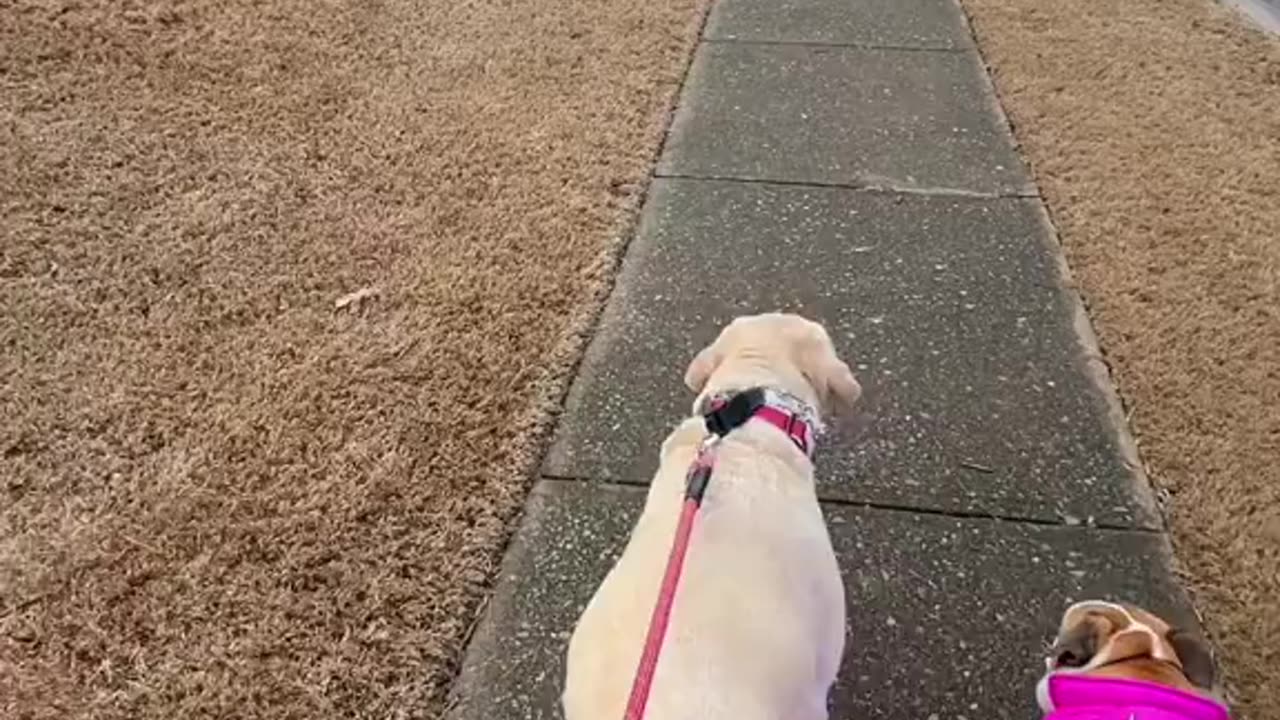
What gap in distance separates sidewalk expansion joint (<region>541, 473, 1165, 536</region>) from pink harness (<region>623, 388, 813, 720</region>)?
2.44ft

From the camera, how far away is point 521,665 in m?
2.64

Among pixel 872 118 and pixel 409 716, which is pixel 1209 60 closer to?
pixel 872 118

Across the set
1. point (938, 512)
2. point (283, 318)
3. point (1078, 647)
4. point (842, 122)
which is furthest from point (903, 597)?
point (842, 122)

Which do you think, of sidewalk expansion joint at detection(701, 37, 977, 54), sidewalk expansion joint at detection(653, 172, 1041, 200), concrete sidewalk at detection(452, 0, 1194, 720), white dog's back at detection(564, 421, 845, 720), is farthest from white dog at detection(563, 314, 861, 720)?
sidewalk expansion joint at detection(701, 37, 977, 54)

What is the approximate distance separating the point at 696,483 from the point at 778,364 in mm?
504

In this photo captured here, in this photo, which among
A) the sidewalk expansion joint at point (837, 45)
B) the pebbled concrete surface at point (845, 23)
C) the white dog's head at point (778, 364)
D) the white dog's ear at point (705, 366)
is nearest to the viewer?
the white dog's head at point (778, 364)

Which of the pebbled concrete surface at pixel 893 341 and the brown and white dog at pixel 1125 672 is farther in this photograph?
the pebbled concrete surface at pixel 893 341

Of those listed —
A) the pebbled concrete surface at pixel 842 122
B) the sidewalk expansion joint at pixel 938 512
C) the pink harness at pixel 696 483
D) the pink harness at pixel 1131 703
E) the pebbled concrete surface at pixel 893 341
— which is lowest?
the pebbled concrete surface at pixel 842 122

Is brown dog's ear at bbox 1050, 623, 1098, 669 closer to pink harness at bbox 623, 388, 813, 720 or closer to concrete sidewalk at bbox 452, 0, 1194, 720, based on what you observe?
concrete sidewalk at bbox 452, 0, 1194, 720

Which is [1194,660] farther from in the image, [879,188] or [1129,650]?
[879,188]

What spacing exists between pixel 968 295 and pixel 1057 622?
4.54 feet

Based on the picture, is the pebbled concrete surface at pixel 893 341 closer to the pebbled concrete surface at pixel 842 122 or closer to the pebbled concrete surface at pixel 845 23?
the pebbled concrete surface at pixel 842 122

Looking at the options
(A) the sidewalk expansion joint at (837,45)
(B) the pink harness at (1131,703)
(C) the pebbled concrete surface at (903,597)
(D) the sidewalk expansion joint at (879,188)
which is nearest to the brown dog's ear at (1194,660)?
(B) the pink harness at (1131,703)

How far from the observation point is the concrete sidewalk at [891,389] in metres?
2.72
